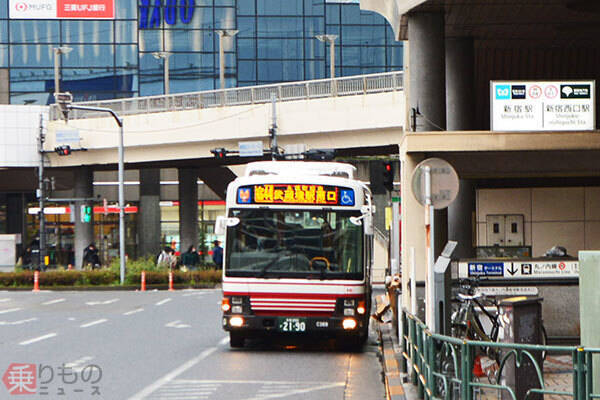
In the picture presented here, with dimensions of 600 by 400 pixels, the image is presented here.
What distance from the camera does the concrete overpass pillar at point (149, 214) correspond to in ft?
212

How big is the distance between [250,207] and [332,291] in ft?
6.24

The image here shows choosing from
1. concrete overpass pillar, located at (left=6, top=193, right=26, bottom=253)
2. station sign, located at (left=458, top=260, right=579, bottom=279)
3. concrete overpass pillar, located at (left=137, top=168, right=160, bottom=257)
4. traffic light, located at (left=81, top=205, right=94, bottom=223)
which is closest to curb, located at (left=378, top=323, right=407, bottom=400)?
station sign, located at (left=458, top=260, right=579, bottom=279)

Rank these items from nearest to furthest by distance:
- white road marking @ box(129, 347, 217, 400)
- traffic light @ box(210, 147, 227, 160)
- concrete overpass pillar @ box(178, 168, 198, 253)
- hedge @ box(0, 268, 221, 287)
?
white road marking @ box(129, 347, 217, 400), hedge @ box(0, 268, 221, 287), traffic light @ box(210, 147, 227, 160), concrete overpass pillar @ box(178, 168, 198, 253)

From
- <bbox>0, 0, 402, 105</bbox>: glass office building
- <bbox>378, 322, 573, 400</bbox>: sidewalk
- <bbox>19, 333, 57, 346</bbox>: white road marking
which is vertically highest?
<bbox>0, 0, 402, 105</bbox>: glass office building

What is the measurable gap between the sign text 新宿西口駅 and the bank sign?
50.9m

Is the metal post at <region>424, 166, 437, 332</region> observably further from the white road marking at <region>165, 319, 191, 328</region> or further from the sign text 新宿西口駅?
the white road marking at <region>165, 319, 191, 328</region>

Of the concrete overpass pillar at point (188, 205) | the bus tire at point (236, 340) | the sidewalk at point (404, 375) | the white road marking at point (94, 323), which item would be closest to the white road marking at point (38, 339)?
the white road marking at point (94, 323)

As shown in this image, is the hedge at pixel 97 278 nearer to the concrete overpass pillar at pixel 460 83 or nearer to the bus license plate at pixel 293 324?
the concrete overpass pillar at pixel 460 83

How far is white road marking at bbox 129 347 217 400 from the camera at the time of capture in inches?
465

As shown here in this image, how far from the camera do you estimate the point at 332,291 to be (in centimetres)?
1672

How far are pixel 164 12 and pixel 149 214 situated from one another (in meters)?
12.5

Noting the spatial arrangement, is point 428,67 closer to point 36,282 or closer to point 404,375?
point 404,375

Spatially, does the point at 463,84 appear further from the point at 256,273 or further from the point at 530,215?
the point at 256,273

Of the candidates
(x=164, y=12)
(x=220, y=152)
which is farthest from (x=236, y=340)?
(x=164, y=12)
